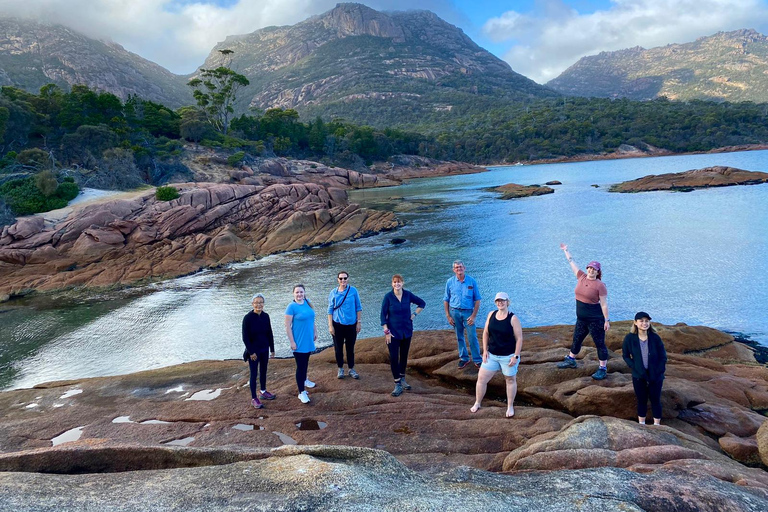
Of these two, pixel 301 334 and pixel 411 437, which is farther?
pixel 301 334

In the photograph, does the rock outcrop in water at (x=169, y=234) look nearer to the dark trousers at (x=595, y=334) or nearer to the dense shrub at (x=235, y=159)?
the dense shrub at (x=235, y=159)

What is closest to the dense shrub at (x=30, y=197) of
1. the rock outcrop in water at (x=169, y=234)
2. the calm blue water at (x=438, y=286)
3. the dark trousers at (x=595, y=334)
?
the rock outcrop in water at (x=169, y=234)

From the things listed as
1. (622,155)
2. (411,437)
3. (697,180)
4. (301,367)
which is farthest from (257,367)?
(622,155)

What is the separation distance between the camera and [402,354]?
8.92 m

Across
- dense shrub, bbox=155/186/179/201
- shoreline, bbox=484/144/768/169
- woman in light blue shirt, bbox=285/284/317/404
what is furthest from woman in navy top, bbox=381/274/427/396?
shoreline, bbox=484/144/768/169

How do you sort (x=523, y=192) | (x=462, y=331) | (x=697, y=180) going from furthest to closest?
(x=523, y=192) → (x=697, y=180) → (x=462, y=331)

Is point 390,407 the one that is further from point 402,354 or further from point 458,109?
point 458,109

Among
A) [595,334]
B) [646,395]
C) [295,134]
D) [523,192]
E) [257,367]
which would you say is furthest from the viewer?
[295,134]

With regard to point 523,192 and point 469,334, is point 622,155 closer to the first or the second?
point 523,192

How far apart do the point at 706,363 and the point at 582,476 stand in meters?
8.82

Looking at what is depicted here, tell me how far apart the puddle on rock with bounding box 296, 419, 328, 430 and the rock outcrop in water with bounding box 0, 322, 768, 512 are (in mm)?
93

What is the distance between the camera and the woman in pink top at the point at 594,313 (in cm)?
832

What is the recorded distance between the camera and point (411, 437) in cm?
689

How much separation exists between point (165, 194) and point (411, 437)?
3496 centimetres
